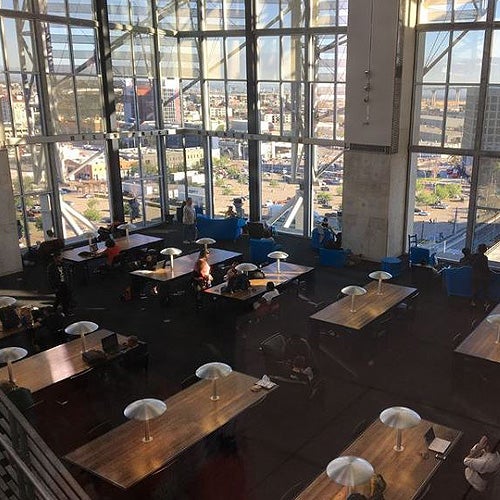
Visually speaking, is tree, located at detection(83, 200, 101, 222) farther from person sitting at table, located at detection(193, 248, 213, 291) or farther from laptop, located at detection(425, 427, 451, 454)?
laptop, located at detection(425, 427, 451, 454)

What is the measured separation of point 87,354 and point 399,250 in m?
11.3

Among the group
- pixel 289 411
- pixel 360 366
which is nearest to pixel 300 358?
pixel 289 411

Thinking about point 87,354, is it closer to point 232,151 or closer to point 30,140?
point 30,140

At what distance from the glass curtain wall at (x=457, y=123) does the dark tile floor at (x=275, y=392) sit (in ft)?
9.70

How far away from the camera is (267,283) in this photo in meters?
13.0

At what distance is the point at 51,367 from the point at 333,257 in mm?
9705

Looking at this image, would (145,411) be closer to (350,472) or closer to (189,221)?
(350,472)

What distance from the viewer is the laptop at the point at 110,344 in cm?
956

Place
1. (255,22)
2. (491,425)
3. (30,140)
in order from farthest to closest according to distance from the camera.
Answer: (255,22) → (30,140) → (491,425)

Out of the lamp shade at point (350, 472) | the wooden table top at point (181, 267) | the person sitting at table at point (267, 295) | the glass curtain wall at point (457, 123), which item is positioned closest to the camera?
the lamp shade at point (350, 472)

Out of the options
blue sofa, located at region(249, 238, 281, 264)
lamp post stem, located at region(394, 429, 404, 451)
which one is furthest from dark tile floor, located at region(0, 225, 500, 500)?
blue sofa, located at region(249, 238, 281, 264)

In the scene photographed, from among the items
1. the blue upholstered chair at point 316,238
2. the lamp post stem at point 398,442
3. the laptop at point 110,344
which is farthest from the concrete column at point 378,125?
the lamp post stem at point 398,442

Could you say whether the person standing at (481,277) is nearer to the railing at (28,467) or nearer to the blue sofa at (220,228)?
the blue sofa at (220,228)

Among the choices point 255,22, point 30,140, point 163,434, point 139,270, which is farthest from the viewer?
point 255,22
